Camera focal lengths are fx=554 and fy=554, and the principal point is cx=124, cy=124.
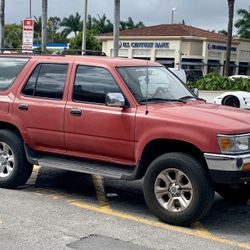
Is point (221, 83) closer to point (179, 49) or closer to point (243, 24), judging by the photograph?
point (179, 49)

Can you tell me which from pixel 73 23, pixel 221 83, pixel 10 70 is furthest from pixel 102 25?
pixel 10 70

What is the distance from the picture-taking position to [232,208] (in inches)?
270

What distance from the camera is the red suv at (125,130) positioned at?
5746 mm

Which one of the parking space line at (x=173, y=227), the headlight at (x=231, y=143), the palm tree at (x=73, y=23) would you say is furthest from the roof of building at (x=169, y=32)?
the headlight at (x=231, y=143)

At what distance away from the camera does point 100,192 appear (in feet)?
24.5

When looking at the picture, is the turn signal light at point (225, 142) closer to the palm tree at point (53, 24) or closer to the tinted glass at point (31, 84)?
the tinted glass at point (31, 84)

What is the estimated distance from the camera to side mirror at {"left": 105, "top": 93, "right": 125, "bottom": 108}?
6234 millimetres

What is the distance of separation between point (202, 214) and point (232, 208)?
3.86 feet

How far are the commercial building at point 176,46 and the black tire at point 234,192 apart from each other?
1999 inches

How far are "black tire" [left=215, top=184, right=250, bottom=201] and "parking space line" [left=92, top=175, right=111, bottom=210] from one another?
1444mm

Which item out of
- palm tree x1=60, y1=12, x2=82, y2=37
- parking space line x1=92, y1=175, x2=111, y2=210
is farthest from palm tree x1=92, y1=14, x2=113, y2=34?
parking space line x1=92, y1=175, x2=111, y2=210

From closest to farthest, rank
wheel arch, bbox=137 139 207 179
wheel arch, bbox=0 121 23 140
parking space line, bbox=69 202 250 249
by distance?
parking space line, bbox=69 202 250 249, wheel arch, bbox=137 139 207 179, wheel arch, bbox=0 121 23 140

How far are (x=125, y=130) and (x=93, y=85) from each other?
33.0 inches

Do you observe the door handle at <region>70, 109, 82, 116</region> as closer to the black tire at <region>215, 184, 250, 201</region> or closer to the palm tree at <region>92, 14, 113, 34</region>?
the black tire at <region>215, 184, 250, 201</region>
